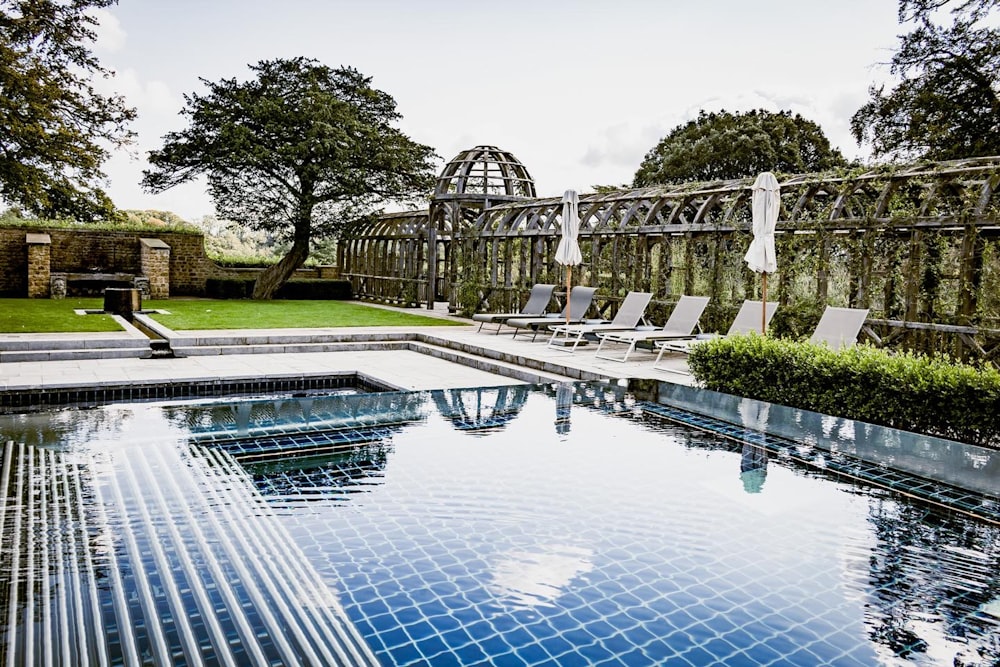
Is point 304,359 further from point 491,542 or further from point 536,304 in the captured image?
point 491,542

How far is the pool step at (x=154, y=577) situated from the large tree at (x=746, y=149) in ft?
87.8

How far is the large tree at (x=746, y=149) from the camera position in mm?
29500

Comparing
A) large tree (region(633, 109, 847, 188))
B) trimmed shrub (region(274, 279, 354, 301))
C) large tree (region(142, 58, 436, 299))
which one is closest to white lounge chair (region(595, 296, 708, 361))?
large tree (region(142, 58, 436, 299))

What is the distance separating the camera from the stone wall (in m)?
21.0

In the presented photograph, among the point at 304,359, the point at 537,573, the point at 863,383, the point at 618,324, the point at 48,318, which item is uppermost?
the point at 618,324

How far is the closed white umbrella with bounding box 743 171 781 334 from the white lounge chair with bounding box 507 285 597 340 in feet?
12.4

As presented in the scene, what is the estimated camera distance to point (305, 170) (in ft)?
71.8

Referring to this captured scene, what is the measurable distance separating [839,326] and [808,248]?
2.01 metres

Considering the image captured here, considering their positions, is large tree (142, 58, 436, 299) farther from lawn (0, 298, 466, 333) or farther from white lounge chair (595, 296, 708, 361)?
white lounge chair (595, 296, 708, 361)

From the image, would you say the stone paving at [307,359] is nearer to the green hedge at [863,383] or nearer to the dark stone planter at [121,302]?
the green hedge at [863,383]

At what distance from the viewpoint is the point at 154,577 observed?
3.51m

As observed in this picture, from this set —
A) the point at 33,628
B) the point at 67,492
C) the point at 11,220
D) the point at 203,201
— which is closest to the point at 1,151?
the point at 11,220

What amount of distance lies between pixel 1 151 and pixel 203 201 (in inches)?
207

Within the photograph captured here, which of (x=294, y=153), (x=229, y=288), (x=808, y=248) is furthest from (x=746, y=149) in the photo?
(x=808, y=248)
